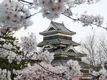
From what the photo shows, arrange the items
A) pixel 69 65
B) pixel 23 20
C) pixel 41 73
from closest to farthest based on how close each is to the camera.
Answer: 1. pixel 23 20
2. pixel 69 65
3. pixel 41 73

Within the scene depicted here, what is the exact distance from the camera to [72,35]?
33.8m

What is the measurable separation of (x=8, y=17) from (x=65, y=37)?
2962 centimetres

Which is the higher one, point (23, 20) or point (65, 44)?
point (23, 20)

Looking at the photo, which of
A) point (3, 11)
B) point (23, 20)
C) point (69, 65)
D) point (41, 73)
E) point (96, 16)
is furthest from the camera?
point (41, 73)

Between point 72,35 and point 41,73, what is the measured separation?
24572 mm

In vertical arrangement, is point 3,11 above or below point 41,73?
above

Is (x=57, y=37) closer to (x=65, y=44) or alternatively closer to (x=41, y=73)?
(x=65, y=44)

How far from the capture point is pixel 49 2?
2338 mm

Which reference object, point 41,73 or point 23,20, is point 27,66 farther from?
point 23,20

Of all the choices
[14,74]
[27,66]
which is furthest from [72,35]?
[14,74]

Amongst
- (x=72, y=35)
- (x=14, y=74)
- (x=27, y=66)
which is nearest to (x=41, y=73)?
(x=27, y=66)

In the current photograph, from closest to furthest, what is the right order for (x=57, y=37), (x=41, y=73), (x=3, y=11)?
(x=3, y=11) < (x=41, y=73) < (x=57, y=37)

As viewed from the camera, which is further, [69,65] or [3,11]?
[69,65]

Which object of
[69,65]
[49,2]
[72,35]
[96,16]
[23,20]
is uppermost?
[49,2]
